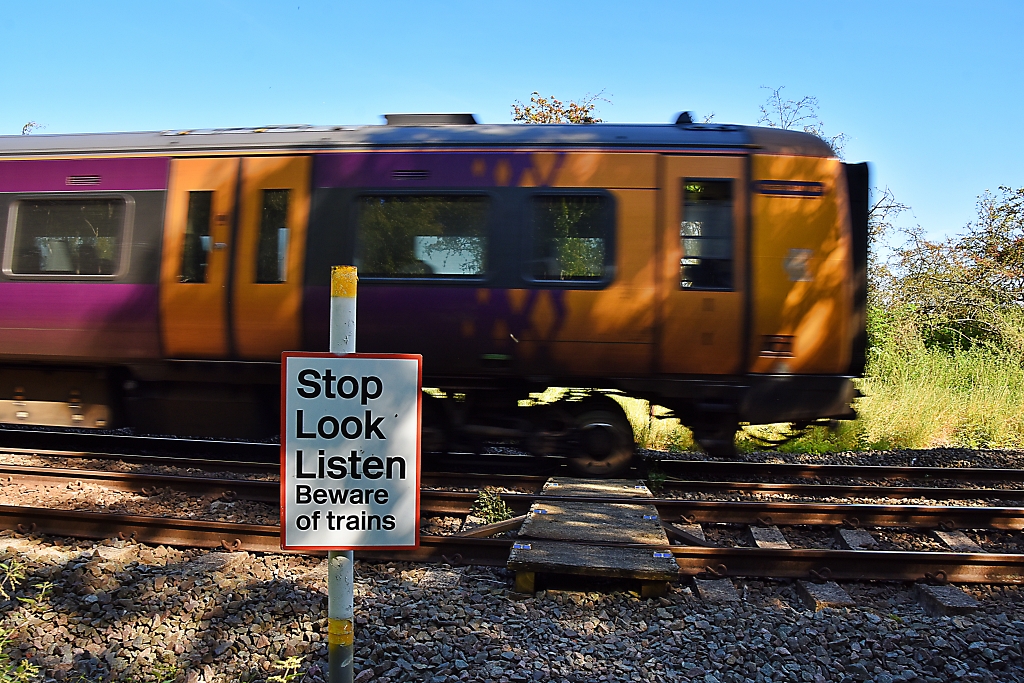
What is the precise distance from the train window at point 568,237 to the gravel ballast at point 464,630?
2660 mm

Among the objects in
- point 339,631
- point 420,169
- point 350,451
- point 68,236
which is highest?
point 420,169

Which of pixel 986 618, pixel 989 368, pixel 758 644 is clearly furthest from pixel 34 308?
pixel 989 368

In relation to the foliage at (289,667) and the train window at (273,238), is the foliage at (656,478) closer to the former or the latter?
the train window at (273,238)

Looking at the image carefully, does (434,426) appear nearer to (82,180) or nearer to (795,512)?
(795,512)

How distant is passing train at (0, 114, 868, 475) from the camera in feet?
19.6

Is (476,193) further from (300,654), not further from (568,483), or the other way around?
(300,654)

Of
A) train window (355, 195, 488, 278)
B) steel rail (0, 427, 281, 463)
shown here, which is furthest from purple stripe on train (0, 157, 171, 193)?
steel rail (0, 427, 281, 463)

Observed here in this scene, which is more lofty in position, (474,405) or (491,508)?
(474,405)

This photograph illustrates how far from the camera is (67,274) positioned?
267 inches

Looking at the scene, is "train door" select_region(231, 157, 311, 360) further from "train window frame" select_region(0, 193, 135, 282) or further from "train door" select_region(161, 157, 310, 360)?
"train window frame" select_region(0, 193, 135, 282)

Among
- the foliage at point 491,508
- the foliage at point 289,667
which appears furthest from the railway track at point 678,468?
the foliage at point 289,667

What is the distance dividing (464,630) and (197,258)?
4.46 metres

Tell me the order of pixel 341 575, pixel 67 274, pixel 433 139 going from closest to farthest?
pixel 341 575
pixel 433 139
pixel 67 274

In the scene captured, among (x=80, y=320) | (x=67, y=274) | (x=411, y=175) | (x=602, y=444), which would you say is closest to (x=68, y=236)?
(x=67, y=274)
